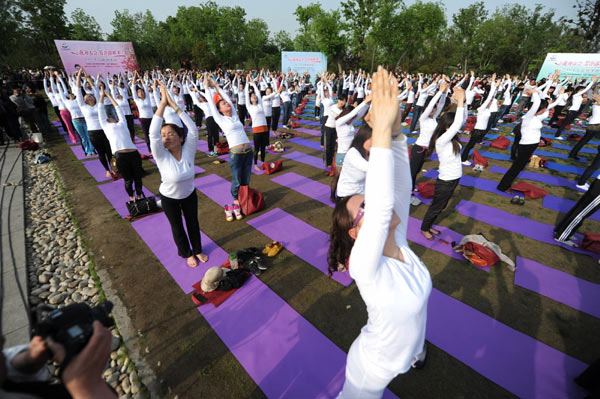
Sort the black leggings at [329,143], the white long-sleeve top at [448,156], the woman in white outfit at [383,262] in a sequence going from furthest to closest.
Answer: the black leggings at [329,143] → the white long-sleeve top at [448,156] → the woman in white outfit at [383,262]

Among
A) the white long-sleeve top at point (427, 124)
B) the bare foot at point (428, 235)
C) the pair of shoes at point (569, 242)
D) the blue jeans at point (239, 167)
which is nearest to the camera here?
the pair of shoes at point (569, 242)

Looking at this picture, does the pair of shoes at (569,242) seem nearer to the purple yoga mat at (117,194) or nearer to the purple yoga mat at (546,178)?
the purple yoga mat at (546,178)

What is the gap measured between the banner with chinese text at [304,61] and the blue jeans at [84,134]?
26.8 meters

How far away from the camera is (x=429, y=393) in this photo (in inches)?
110

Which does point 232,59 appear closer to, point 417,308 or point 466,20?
point 466,20

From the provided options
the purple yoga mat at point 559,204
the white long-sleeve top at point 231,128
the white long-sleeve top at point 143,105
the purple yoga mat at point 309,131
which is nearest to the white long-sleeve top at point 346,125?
the white long-sleeve top at point 231,128

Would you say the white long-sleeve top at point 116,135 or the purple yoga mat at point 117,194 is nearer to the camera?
the white long-sleeve top at point 116,135

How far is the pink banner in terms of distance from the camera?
22.4m

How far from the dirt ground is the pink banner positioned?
2585cm

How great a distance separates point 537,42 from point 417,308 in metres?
61.2

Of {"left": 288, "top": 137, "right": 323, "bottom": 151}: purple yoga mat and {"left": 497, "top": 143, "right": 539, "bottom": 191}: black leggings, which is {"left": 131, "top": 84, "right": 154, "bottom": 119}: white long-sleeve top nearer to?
{"left": 288, "top": 137, "right": 323, "bottom": 151}: purple yoga mat

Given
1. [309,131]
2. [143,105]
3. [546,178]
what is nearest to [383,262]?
[143,105]

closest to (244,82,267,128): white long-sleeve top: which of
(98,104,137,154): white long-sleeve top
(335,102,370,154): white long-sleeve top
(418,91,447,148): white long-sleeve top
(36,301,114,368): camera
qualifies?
(335,102,370,154): white long-sleeve top

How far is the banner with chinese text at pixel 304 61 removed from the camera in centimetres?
3145
